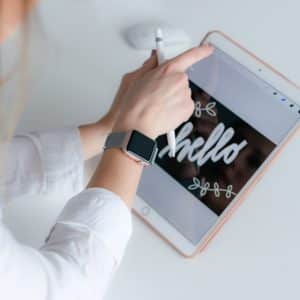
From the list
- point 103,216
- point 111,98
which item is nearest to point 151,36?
point 111,98

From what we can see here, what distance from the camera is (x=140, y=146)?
599 millimetres

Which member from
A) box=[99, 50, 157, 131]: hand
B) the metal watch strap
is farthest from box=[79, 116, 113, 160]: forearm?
the metal watch strap

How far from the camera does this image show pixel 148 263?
68 centimetres

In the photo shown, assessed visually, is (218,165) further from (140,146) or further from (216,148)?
(140,146)

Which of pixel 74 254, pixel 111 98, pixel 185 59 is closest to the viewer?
pixel 74 254

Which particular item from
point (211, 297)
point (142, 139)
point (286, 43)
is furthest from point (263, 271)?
point (286, 43)

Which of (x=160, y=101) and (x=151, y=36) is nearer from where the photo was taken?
(x=160, y=101)

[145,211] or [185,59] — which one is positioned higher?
[185,59]

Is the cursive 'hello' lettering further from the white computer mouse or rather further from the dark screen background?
the white computer mouse

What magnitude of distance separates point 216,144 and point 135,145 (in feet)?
0.46

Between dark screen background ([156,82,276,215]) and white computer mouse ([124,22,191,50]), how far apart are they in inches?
4.7

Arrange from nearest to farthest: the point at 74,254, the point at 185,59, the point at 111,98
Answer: the point at 74,254
the point at 185,59
the point at 111,98

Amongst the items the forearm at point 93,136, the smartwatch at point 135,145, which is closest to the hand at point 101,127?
the forearm at point 93,136

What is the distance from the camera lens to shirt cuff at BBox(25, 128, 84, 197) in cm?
69
